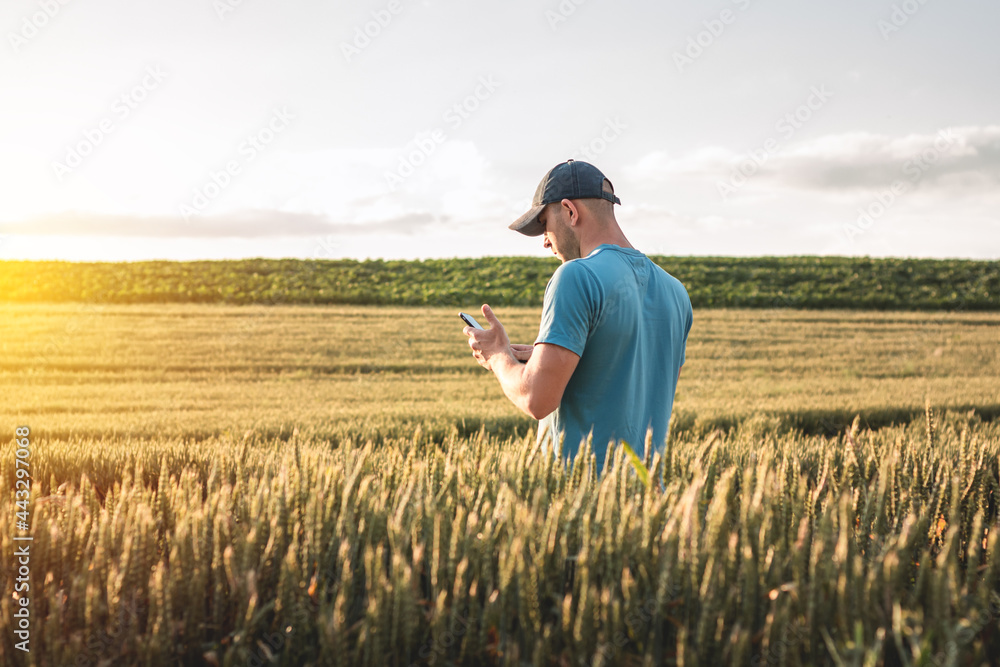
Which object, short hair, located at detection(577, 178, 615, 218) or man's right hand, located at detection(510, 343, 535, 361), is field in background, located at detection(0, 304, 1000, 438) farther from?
short hair, located at detection(577, 178, 615, 218)

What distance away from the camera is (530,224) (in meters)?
3.19

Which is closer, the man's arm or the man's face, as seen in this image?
the man's arm

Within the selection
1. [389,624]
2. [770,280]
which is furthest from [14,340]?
[770,280]

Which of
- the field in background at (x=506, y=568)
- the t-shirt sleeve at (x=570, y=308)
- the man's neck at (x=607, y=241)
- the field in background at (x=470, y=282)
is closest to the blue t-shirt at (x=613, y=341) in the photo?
the t-shirt sleeve at (x=570, y=308)

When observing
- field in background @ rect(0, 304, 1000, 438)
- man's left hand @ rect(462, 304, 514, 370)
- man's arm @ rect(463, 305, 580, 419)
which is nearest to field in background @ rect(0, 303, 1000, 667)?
man's arm @ rect(463, 305, 580, 419)

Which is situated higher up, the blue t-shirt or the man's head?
the man's head

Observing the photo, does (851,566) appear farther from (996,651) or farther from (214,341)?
(214,341)

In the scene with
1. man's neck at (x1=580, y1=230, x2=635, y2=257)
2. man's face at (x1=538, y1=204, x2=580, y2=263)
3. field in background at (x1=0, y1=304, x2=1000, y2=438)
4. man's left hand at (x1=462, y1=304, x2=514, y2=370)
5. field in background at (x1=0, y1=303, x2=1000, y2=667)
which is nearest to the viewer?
field in background at (x1=0, y1=303, x2=1000, y2=667)

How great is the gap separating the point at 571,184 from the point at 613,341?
2.49ft

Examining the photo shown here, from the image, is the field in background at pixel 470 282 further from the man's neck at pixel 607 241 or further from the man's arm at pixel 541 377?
the man's arm at pixel 541 377

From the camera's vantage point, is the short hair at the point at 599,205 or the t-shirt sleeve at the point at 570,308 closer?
the t-shirt sleeve at the point at 570,308

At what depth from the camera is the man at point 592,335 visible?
2.57m

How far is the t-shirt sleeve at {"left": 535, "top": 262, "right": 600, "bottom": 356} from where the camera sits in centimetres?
253

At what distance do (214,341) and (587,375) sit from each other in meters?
14.4
